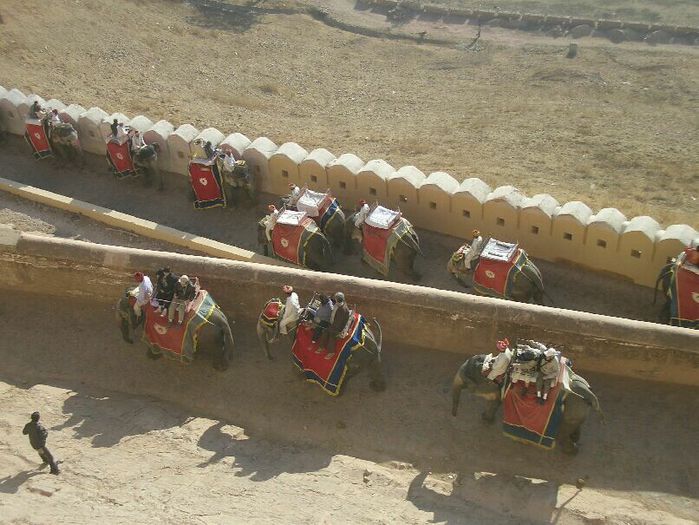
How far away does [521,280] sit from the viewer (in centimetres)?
1086

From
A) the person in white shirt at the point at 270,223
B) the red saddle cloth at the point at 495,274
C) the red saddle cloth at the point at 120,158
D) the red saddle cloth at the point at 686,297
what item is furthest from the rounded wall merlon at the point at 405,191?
the red saddle cloth at the point at 120,158

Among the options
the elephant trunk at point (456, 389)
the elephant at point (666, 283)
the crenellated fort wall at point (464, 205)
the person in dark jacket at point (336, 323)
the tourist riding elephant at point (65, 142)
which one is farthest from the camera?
the tourist riding elephant at point (65, 142)

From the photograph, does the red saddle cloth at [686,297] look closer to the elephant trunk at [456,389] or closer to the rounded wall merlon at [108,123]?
the elephant trunk at [456,389]

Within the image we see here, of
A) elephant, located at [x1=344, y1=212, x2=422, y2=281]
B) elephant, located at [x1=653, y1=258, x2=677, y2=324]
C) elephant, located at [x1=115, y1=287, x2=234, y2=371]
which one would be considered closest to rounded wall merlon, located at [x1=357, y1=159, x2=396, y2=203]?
elephant, located at [x1=344, y1=212, x2=422, y2=281]

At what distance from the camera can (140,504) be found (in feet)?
25.7

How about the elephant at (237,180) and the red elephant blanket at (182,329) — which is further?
the elephant at (237,180)

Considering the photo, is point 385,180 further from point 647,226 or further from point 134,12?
point 134,12

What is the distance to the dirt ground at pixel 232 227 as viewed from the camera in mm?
11688

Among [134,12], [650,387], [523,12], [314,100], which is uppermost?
[523,12]

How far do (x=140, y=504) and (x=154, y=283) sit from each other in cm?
367

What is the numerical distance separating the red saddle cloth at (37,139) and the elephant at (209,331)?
247 inches

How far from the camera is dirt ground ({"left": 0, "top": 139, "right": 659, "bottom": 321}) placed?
11688 mm

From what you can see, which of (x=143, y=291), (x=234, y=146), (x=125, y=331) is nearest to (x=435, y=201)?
(x=234, y=146)

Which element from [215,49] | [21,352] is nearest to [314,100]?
[215,49]
